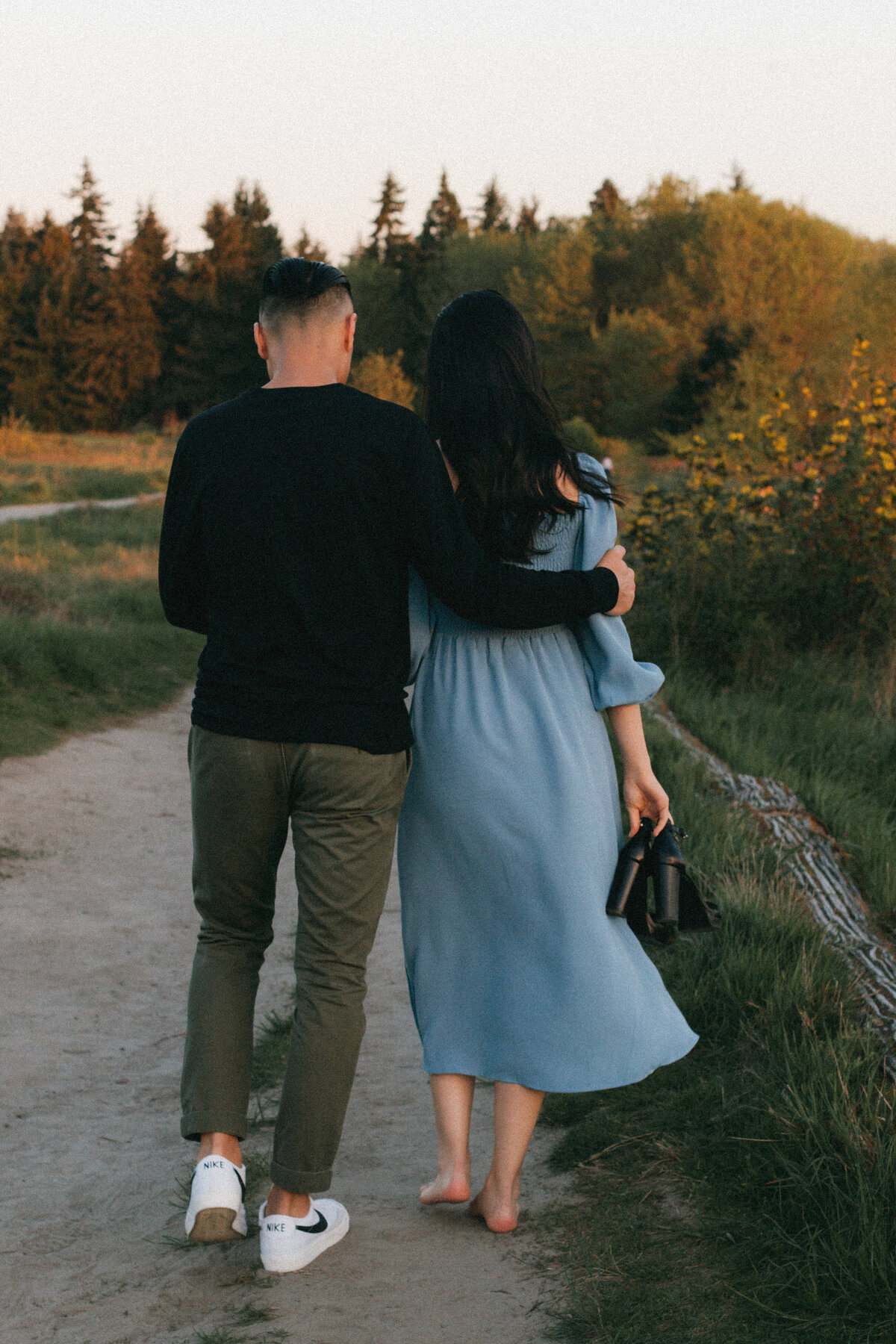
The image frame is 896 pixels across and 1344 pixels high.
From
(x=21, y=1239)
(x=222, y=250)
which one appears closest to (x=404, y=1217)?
(x=21, y=1239)

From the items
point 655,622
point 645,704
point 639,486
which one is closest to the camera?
point 645,704

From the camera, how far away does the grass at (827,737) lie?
535cm

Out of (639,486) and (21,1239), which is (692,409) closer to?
(639,486)

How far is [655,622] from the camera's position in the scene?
9477 mm

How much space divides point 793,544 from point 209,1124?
7.67 m

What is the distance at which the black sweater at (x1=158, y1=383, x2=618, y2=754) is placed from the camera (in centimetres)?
231

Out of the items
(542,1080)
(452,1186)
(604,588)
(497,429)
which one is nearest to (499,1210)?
(452,1186)

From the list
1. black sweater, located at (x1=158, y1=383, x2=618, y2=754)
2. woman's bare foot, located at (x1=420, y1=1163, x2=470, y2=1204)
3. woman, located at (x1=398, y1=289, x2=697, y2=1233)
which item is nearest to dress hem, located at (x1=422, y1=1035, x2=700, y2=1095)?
woman, located at (x1=398, y1=289, x2=697, y2=1233)

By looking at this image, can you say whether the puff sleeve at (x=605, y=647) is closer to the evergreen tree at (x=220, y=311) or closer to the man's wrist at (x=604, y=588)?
the man's wrist at (x=604, y=588)

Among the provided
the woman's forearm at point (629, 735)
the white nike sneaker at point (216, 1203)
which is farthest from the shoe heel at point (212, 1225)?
the woman's forearm at point (629, 735)

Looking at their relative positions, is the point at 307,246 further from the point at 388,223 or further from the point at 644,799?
the point at 644,799

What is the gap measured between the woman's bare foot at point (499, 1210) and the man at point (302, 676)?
0.33 metres

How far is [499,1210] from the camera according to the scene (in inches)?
104

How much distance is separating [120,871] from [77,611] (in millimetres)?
5215
